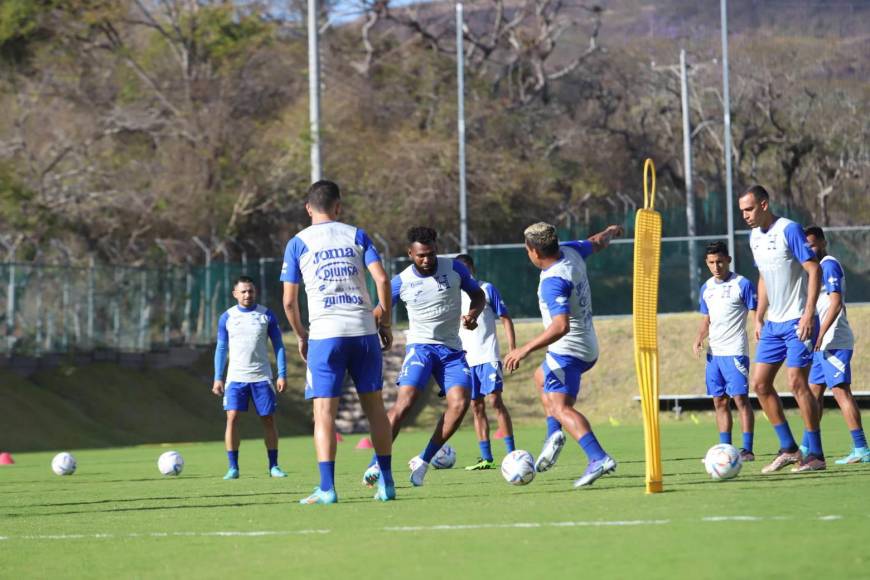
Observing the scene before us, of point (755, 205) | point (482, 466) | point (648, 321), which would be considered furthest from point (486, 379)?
point (648, 321)

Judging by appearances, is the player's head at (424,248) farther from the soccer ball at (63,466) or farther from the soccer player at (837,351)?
the soccer ball at (63,466)

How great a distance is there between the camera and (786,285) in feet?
42.4

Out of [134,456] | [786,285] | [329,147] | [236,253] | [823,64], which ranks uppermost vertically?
[823,64]

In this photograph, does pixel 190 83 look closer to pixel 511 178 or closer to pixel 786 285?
pixel 511 178

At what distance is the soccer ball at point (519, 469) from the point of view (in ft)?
39.3

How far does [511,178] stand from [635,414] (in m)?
17.7

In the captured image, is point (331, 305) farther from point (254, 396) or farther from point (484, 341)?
point (484, 341)

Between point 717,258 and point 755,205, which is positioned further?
point 717,258

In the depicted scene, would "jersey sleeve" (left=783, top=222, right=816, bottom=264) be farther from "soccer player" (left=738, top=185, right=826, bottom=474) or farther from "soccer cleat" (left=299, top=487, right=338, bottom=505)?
"soccer cleat" (left=299, top=487, right=338, bottom=505)

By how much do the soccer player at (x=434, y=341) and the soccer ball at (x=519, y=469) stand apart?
119cm

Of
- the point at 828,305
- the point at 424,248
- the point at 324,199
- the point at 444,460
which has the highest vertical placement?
the point at 324,199

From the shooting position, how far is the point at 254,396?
1653 centimetres

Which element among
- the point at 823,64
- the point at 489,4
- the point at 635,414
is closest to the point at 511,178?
the point at 489,4

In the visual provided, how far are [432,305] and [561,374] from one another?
2.34m
